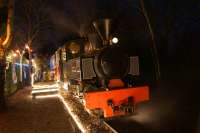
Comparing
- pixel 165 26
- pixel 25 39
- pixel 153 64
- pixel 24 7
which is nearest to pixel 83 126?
pixel 153 64

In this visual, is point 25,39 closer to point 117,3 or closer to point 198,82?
point 117,3

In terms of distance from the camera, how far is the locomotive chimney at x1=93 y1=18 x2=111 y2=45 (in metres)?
7.62

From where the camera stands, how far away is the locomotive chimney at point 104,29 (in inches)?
300

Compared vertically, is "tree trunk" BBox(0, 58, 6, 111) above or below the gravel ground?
above

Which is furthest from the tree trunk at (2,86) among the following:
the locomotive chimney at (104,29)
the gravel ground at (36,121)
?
the locomotive chimney at (104,29)

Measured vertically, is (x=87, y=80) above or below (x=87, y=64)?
below

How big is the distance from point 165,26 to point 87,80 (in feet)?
50.3

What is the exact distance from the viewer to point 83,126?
737 centimetres

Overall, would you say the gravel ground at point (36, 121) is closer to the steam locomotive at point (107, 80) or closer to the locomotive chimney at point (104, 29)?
the steam locomotive at point (107, 80)

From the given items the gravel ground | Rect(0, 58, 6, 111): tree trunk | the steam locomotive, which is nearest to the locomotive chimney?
the steam locomotive

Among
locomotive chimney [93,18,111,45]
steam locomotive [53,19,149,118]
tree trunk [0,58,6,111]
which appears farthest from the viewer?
tree trunk [0,58,6,111]

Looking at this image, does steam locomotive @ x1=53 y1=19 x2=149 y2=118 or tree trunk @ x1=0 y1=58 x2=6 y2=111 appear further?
tree trunk @ x1=0 y1=58 x2=6 y2=111

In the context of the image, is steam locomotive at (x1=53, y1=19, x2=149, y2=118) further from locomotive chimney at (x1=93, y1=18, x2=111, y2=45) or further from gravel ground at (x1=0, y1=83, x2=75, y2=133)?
gravel ground at (x1=0, y1=83, x2=75, y2=133)

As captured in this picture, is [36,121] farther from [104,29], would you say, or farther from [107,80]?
[104,29]
